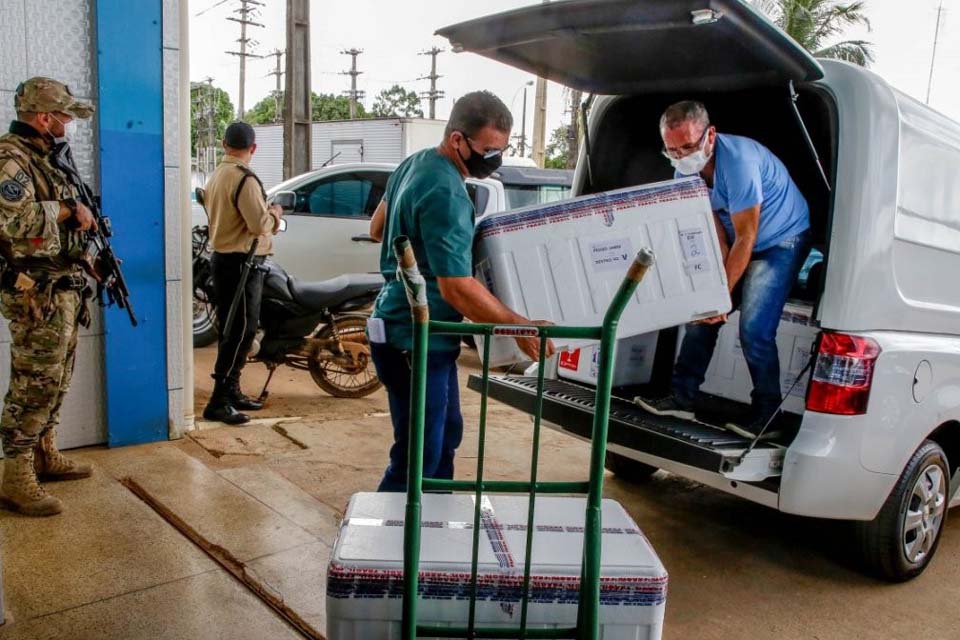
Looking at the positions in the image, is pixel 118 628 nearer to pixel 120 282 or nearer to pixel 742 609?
pixel 120 282

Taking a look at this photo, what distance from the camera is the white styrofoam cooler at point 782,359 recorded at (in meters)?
3.94

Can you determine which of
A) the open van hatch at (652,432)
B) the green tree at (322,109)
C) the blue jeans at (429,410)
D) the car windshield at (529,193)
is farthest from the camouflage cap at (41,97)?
the green tree at (322,109)

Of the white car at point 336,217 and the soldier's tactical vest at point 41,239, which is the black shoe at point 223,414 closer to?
the soldier's tactical vest at point 41,239

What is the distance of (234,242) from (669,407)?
3168mm

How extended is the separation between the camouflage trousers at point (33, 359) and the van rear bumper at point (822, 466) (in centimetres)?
323

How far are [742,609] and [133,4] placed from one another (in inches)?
170

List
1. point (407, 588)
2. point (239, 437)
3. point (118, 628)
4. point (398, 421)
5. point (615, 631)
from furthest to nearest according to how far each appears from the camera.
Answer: point (239, 437)
point (398, 421)
point (118, 628)
point (615, 631)
point (407, 588)

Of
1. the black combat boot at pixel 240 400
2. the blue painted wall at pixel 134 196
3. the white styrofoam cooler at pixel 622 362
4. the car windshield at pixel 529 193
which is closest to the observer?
the white styrofoam cooler at pixel 622 362

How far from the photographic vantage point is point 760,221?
3.74 meters

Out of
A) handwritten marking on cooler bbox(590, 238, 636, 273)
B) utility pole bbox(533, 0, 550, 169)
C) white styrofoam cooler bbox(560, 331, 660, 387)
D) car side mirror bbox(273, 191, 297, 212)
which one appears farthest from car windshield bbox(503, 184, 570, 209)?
utility pole bbox(533, 0, 550, 169)

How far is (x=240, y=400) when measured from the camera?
5.95 meters

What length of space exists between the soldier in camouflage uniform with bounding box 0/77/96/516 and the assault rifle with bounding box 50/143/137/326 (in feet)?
0.14

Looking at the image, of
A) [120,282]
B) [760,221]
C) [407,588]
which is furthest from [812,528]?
[120,282]

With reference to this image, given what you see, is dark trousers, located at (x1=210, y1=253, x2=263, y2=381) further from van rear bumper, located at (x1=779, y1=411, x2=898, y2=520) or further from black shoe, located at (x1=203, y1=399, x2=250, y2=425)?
A: van rear bumper, located at (x1=779, y1=411, x2=898, y2=520)
